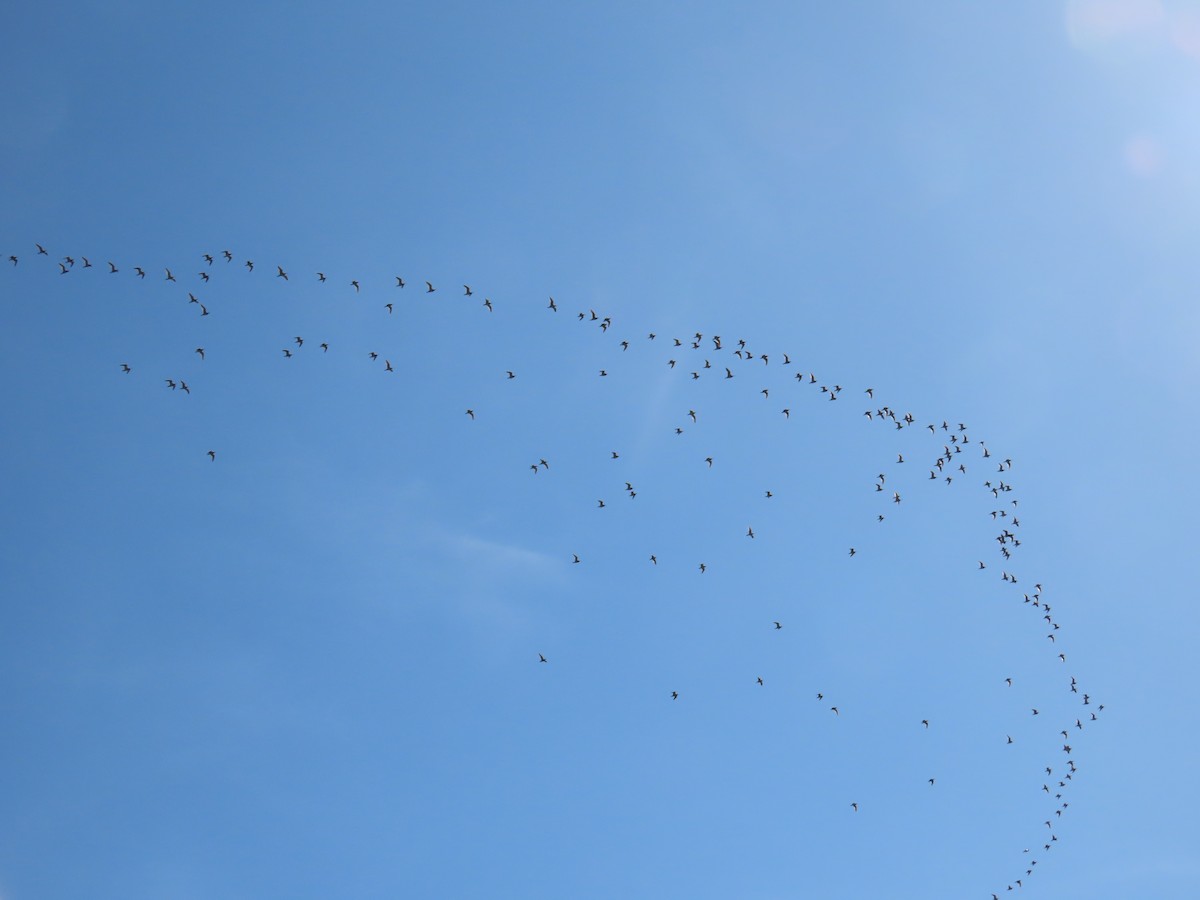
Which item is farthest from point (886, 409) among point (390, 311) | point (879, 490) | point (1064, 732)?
point (390, 311)

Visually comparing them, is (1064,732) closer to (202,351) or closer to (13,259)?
(202,351)

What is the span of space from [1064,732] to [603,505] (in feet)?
143

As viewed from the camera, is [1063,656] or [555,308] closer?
[555,308]

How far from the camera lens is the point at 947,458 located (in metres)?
85.4

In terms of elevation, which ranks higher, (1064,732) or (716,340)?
(716,340)

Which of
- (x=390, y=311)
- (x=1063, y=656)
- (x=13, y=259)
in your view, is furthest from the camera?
(x=1063, y=656)

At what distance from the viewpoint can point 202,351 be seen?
8581cm

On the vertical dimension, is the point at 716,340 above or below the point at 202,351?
above

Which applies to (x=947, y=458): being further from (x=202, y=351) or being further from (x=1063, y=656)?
(x=202, y=351)

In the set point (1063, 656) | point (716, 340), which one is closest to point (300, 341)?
point (716, 340)

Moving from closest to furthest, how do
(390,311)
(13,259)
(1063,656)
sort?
(13,259), (390,311), (1063,656)

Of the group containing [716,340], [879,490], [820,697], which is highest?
[716,340]

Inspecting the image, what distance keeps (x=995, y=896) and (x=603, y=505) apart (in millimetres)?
47158

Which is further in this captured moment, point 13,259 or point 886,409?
point 886,409
